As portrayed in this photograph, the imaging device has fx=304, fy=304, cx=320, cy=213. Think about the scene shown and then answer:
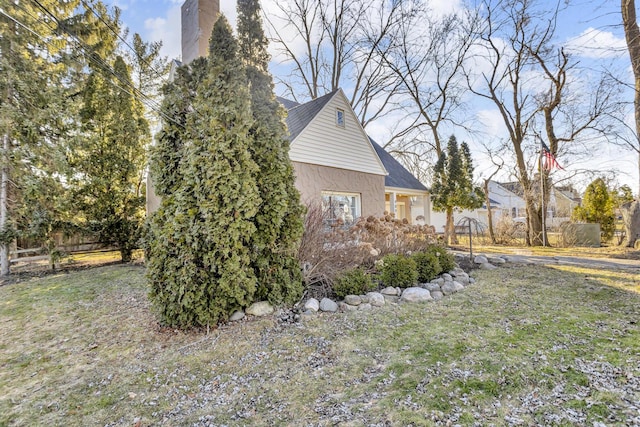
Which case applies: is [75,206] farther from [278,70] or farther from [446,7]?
[446,7]

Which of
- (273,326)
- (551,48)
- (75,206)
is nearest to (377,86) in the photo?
(551,48)

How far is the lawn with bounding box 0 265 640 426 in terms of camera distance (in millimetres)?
2092

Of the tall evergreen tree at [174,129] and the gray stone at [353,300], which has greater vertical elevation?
the tall evergreen tree at [174,129]

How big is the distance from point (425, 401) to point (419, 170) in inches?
733

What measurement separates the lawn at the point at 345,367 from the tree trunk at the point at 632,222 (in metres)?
7.85

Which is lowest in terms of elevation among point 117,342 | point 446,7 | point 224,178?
point 117,342

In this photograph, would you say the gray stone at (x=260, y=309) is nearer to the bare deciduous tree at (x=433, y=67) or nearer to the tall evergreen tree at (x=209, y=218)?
the tall evergreen tree at (x=209, y=218)

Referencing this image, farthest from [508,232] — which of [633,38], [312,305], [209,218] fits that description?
[209,218]

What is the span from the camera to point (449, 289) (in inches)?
198

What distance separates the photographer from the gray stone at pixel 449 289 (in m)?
4.99

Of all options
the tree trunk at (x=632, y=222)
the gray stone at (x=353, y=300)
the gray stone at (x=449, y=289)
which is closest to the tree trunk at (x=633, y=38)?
the tree trunk at (x=632, y=222)

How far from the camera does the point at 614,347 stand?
2.75 metres

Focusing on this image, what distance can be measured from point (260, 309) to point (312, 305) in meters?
0.70

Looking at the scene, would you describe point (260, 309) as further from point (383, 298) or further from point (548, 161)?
point (548, 161)
